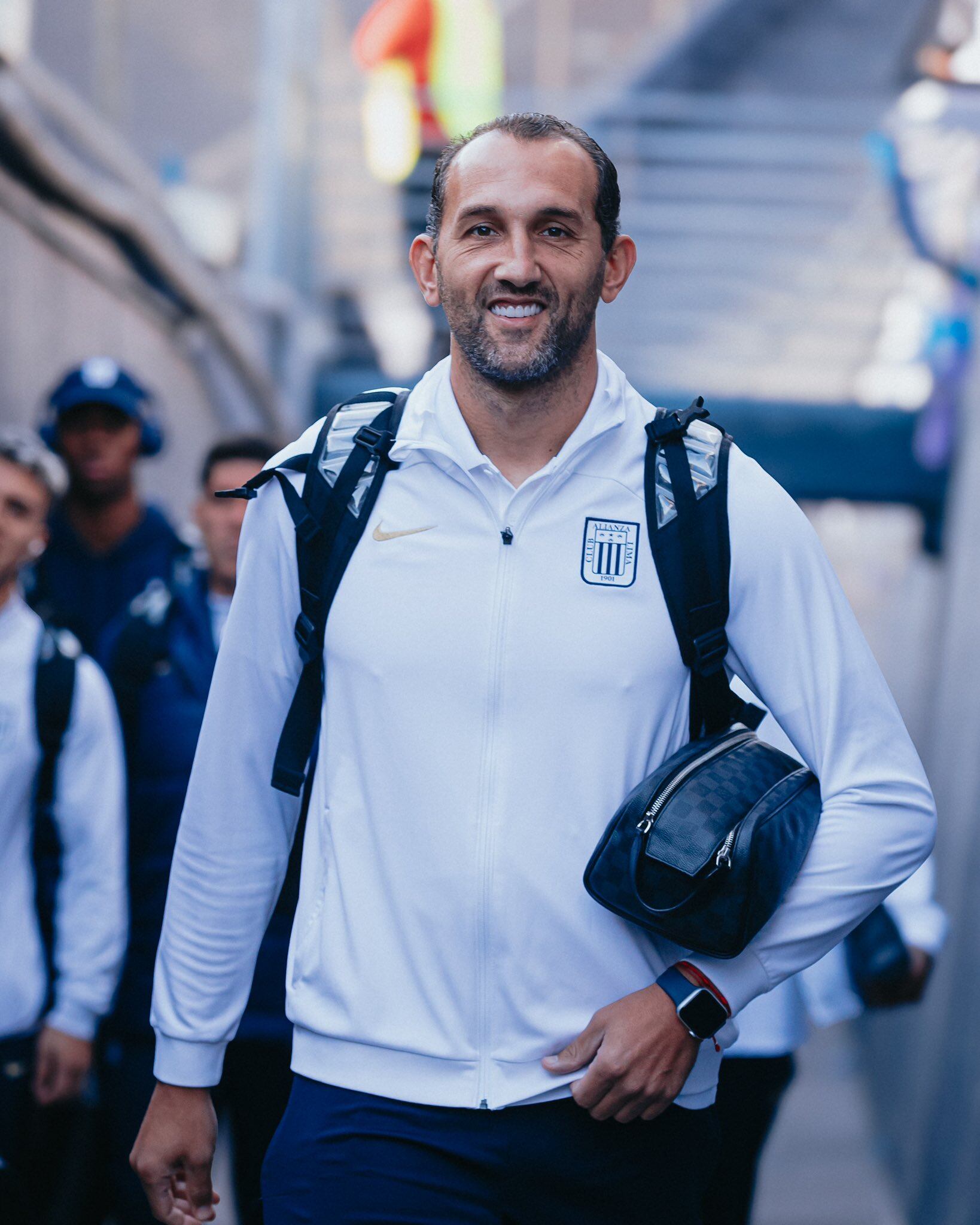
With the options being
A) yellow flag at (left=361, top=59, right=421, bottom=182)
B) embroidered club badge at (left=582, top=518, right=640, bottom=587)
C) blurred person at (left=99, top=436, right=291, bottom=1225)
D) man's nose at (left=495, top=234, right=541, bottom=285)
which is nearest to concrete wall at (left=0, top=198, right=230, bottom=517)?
blurred person at (left=99, top=436, right=291, bottom=1225)

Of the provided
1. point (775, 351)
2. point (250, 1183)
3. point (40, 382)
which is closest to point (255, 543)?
point (250, 1183)

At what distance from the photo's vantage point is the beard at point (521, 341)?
7.43 feet

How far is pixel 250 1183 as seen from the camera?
13.4 feet

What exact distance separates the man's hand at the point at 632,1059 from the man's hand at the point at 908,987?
62.1 inches

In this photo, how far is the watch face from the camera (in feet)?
6.93

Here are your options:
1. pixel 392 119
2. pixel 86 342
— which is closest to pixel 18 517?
pixel 86 342

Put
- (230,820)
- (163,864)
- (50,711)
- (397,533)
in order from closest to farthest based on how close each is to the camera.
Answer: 1. (397,533)
2. (230,820)
3. (50,711)
4. (163,864)

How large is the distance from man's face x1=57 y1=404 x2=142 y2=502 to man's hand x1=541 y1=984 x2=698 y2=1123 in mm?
3208

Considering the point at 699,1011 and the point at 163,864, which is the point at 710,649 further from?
the point at 163,864

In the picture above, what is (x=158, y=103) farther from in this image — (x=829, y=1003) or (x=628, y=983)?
(x=628, y=983)

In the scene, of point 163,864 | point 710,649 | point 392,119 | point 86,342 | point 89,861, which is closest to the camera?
point 710,649

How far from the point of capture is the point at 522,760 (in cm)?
217

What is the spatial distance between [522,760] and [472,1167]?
609mm

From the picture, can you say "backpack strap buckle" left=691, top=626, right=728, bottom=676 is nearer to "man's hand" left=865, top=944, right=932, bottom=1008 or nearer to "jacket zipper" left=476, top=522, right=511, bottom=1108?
"jacket zipper" left=476, top=522, right=511, bottom=1108
